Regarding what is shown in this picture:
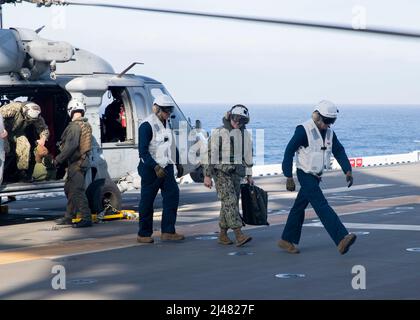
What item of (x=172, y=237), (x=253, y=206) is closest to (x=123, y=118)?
(x=172, y=237)

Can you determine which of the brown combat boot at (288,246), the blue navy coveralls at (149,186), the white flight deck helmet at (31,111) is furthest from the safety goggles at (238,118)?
the white flight deck helmet at (31,111)

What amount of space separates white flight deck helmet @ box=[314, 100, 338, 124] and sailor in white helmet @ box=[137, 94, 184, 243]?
Answer: 7.66 feet

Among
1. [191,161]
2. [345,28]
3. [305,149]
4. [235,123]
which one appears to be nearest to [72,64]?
[191,161]

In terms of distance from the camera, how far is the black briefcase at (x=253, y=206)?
14.0 meters

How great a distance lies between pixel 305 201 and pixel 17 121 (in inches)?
241

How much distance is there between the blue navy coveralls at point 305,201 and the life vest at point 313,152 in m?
0.06

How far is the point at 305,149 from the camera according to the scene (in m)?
→ 13.1

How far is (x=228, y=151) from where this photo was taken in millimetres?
13836

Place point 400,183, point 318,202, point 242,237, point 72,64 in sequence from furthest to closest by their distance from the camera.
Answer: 1. point 400,183
2. point 72,64
3. point 242,237
4. point 318,202

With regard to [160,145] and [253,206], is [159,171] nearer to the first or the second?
[160,145]

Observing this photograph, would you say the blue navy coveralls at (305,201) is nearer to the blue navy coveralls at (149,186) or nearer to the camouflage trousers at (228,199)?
the camouflage trousers at (228,199)

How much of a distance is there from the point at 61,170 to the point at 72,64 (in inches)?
76.7

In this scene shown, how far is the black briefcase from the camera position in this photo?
551 inches
